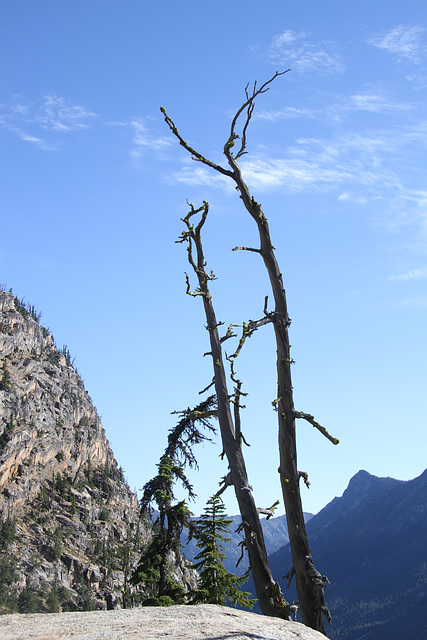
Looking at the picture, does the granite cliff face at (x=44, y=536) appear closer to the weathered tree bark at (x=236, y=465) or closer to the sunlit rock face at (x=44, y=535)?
the sunlit rock face at (x=44, y=535)

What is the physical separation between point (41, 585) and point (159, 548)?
144562 millimetres

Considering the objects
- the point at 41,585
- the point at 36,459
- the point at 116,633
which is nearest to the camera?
the point at 116,633

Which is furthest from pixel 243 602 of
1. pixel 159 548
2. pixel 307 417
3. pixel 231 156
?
pixel 231 156

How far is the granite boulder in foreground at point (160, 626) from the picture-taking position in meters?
5.56

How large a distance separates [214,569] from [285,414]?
46.9 ft

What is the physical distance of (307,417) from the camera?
7.09 m

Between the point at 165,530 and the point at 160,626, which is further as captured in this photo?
the point at 165,530

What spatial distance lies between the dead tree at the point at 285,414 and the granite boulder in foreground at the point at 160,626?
47 centimetres

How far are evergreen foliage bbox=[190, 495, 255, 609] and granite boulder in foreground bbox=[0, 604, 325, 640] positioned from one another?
12.0 metres

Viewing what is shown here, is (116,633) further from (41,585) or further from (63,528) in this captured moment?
(63,528)

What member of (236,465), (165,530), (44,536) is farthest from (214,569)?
(44,536)

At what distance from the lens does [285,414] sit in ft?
23.3

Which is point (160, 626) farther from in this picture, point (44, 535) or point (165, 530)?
point (44, 535)

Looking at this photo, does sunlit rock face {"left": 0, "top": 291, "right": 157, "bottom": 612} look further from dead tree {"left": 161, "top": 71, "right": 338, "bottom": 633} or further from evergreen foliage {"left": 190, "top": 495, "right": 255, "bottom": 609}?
dead tree {"left": 161, "top": 71, "right": 338, "bottom": 633}
